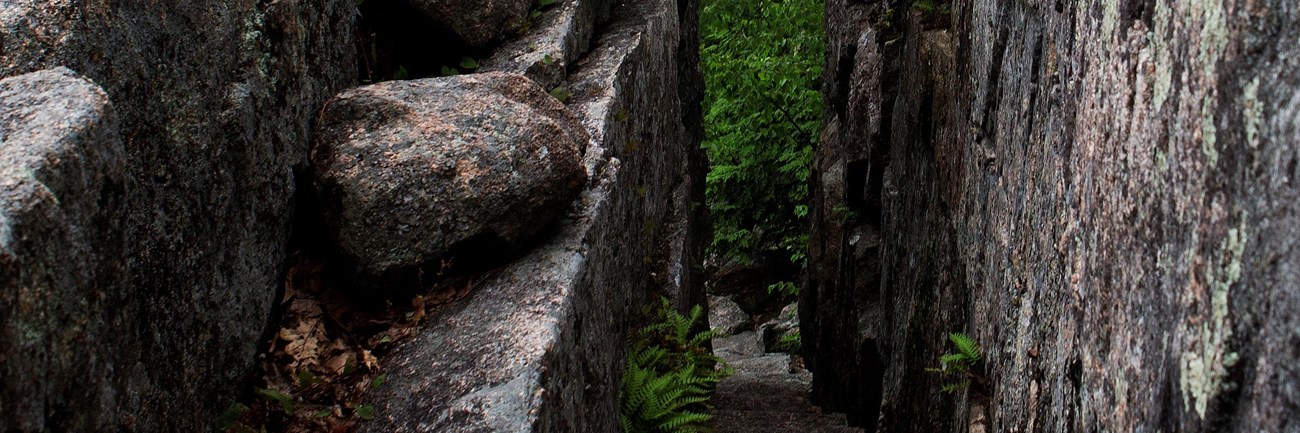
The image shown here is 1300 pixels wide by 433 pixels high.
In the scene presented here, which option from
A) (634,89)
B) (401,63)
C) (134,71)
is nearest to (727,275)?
(634,89)

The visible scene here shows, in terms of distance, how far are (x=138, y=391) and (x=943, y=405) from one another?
481cm

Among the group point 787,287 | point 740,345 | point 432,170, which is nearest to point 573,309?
point 432,170

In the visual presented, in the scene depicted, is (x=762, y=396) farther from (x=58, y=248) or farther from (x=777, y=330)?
(x=58, y=248)

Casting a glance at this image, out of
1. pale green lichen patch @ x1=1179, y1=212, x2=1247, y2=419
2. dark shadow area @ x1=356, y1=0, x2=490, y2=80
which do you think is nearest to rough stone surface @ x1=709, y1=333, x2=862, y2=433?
dark shadow area @ x1=356, y1=0, x2=490, y2=80

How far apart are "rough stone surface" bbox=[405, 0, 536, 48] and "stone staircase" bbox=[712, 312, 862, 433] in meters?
4.20

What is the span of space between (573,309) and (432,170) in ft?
3.19

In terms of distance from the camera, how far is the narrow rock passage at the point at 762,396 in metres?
10.2

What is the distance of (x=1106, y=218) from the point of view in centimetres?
309

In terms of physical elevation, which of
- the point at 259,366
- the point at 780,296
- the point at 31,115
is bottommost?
the point at 780,296

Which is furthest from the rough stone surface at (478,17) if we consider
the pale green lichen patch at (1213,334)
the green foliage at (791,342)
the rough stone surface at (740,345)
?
the rough stone surface at (740,345)

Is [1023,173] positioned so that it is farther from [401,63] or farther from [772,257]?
[772,257]

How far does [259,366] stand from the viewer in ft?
14.5

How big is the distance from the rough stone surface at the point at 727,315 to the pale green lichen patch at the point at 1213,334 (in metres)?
19.9

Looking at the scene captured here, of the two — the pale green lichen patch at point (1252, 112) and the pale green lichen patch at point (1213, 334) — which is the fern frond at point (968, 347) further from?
the pale green lichen patch at point (1252, 112)
